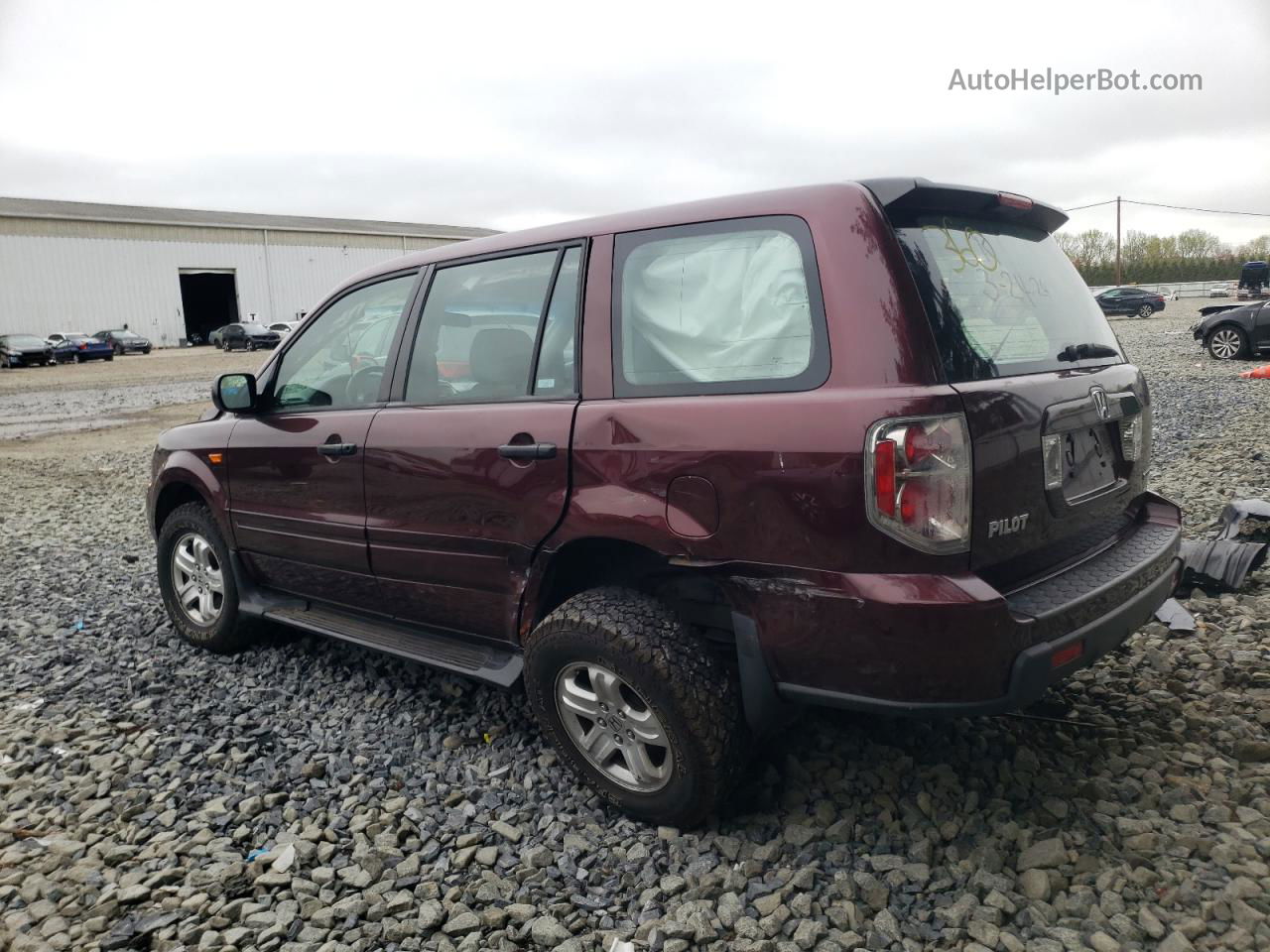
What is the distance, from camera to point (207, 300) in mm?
50719

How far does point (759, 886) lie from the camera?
8.11 feet

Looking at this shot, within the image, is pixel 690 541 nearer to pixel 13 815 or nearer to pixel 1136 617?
pixel 1136 617

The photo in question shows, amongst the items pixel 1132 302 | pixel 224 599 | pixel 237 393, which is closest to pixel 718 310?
pixel 237 393

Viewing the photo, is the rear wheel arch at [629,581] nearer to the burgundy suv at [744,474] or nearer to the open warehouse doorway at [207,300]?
the burgundy suv at [744,474]

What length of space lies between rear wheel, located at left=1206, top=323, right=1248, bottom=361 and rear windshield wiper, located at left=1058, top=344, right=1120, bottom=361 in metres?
15.0

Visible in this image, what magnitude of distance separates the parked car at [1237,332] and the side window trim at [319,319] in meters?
15.9

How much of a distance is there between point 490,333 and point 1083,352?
1.99 metres

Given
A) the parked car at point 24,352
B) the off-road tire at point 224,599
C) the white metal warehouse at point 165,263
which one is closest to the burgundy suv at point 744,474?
the off-road tire at point 224,599

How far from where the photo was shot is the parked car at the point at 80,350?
34.4 m

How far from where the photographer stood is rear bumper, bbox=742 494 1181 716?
7.29 feet

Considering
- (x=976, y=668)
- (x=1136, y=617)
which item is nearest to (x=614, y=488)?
(x=976, y=668)

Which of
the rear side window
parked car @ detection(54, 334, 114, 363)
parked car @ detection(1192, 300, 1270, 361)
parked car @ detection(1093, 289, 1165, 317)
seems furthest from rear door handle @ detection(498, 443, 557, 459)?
parked car @ detection(54, 334, 114, 363)

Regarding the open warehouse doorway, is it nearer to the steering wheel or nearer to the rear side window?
the steering wheel

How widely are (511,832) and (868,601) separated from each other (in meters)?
1.35
